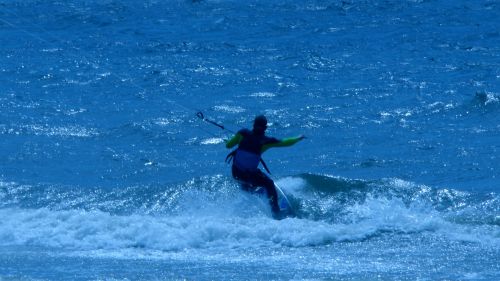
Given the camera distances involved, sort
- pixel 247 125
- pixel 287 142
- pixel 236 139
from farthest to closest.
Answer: pixel 247 125
pixel 236 139
pixel 287 142

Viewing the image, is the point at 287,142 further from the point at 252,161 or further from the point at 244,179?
the point at 244,179

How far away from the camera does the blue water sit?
421 inches

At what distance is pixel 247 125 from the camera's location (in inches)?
783

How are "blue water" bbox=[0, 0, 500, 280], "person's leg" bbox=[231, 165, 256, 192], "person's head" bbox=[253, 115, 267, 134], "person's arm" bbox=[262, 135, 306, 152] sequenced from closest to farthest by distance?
"blue water" bbox=[0, 0, 500, 280], "person's arm" bbox=[262, 135, 306, 152], "person's head" bbox=[253, 115, 267, 134], "person's leg" bbox=[231, 165, 256, 192]

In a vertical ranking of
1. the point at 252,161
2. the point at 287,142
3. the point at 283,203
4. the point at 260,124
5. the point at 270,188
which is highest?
the point at 260,124

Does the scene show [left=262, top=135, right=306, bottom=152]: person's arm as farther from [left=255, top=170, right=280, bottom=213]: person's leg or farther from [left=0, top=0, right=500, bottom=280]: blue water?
[left=0, top=0, right=500, bottom=280]: blue water

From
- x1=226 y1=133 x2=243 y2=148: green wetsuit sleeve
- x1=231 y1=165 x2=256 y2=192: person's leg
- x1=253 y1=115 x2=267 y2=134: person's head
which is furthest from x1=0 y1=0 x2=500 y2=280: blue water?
x1=253 y1=115 x2=267 y2=134: person's head

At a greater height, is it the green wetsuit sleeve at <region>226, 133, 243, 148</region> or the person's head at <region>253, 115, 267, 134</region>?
the person's head at <region>253, 115, 267, 134</region>

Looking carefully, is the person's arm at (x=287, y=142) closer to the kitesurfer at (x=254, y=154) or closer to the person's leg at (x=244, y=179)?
the kitesurfer at (x=254, y=154)

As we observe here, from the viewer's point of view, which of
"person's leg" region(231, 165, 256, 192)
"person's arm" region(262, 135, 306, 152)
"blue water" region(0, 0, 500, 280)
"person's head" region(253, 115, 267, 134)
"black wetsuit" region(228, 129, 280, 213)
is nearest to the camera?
"blue water" region(0, 0, 500, 280)

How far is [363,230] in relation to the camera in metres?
11.4

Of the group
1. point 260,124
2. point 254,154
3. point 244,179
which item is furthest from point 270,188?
point 260,124

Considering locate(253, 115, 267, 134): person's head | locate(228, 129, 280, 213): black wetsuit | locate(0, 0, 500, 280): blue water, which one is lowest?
locate(0, 0, 500, 280): blue water

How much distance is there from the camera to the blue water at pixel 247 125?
10.7 m
